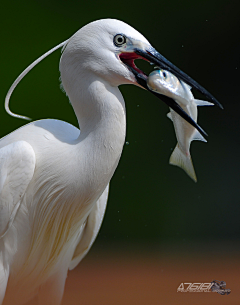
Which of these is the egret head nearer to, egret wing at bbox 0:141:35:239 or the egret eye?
the egret eye

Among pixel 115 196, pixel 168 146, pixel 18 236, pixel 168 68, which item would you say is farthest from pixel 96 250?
pixel 168 68

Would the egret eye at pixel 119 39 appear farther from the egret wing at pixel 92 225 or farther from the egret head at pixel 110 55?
the egret wing at pixel 92 225

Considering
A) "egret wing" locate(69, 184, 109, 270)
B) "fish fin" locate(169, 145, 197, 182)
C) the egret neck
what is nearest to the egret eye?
the egret neck

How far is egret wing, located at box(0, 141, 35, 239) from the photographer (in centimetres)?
106

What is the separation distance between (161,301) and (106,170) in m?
1.83

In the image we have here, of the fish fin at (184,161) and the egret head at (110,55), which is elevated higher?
Answer: the egret head at (110,55)

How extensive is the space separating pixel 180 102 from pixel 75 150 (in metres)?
0.31

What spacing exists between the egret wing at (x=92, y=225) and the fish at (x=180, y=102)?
0.35m

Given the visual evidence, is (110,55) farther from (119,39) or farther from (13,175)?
(13,175)

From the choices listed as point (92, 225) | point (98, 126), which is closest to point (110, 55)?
point (98, 126)

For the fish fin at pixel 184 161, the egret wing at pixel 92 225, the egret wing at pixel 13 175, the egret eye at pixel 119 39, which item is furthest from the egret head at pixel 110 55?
the egret wing at pixel 92 225

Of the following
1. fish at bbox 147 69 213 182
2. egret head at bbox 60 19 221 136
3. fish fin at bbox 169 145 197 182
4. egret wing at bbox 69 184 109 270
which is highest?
egret head at bbox 60 19 221 136

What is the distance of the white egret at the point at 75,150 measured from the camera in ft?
3.47

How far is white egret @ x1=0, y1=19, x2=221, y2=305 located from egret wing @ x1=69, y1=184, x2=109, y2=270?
0.22 metres
